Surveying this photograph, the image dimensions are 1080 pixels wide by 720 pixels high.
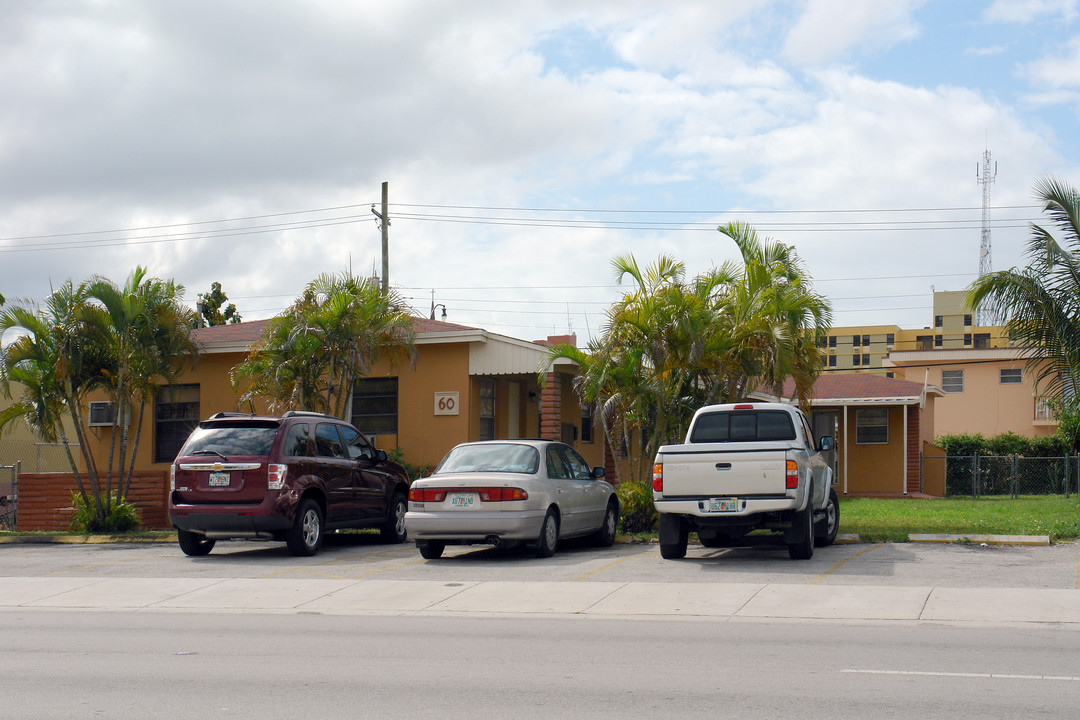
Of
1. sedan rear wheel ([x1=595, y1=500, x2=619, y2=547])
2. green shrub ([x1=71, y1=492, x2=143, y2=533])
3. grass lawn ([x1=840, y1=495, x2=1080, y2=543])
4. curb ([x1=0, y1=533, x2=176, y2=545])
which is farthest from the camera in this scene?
green shrub ([x1=71, y1=492, x2=143, y2=533])

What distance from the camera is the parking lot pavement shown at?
405 inches

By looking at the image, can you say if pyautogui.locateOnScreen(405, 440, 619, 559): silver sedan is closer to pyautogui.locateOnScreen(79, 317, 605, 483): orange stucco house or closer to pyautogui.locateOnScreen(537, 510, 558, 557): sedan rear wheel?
pyautogui.locateOnScreen(537, 510, 558, 557): sedan rear wheel

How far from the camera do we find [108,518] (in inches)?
751

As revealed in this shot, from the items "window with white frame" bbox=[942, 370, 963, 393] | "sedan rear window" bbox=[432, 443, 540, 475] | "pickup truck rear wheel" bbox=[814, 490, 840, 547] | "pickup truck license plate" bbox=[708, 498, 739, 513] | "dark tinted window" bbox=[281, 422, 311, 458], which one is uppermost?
"window with white frame" bbox=[942, 370, 963, 393]

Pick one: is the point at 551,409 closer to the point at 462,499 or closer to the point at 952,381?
the point at 462,499

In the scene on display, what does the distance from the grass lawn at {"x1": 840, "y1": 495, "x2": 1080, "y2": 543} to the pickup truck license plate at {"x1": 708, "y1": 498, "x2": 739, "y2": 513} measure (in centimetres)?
361

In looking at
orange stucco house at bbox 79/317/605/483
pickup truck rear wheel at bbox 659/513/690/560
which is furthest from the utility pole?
pickup truck rear wheel at bbox 659/513/690/560

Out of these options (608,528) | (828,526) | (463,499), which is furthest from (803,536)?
(463,499)

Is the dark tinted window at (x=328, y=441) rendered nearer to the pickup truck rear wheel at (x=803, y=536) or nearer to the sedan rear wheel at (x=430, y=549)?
the sedan rear wheel at (x=430, y=549)

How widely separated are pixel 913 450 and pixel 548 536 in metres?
21.0

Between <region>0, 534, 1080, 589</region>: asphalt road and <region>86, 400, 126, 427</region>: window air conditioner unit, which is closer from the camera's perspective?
<region>0, 534, 1080, 589</region>: asphalt road

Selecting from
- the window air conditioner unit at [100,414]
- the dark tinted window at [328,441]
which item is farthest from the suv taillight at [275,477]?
the window air conditioner unit at [100,414]

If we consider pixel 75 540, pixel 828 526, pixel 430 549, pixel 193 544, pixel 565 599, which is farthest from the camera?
pixel 75 540

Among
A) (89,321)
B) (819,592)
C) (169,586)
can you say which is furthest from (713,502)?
(89,321)
